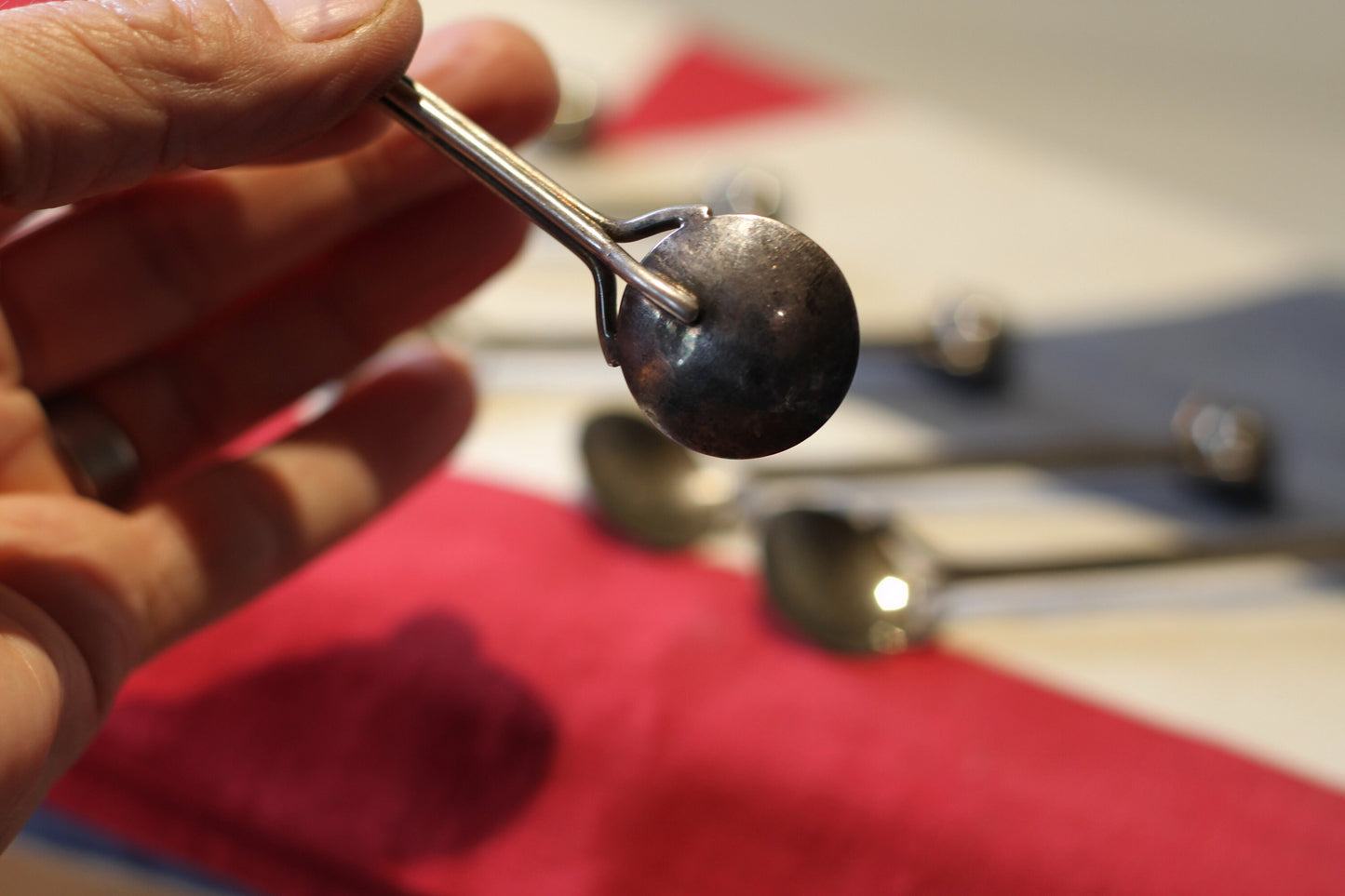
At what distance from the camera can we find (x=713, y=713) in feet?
1.19

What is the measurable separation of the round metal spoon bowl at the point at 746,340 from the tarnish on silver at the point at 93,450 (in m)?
0.19

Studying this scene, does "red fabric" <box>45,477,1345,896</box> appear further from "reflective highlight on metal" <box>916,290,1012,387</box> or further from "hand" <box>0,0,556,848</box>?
"reflective highlight on metal" <box>916,290,1012,387</box>

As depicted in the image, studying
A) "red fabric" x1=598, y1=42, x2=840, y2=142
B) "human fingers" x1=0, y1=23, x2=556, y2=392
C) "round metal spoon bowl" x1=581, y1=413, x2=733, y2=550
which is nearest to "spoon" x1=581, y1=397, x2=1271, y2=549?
"round metal spoon bowl" x1=581, y1=413, x2=733, y2=550

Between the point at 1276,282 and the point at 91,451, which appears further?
the point at 1276,282

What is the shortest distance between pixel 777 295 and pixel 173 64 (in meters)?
0.13

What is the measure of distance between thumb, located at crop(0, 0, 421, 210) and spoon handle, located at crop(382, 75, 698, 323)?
0.01m

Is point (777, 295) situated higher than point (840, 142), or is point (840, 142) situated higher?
point (840, 142)

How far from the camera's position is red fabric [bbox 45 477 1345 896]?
0.33 metres

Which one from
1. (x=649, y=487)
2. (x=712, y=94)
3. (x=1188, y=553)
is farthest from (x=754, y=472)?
(x=712, y=94)

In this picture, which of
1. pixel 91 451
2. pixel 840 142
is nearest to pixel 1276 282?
pixel 840 142

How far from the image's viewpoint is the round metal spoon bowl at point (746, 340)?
226 millimetres

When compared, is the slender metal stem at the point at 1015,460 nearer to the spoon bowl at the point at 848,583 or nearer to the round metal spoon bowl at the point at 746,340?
the spoon bowl at the point at 848,583

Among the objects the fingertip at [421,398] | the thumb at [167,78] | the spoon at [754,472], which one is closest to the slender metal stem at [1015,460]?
the spoon at [754,472]

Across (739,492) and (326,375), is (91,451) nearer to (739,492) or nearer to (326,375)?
(326,375)
